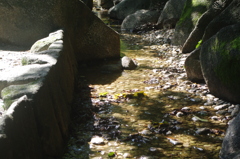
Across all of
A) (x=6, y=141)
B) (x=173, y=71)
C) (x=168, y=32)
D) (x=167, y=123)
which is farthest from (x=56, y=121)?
(x=168, y=32)

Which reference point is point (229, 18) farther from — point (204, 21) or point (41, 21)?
point (41, 21)

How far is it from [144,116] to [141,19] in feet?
30.5

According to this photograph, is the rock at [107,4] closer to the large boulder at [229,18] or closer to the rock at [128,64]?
the rock at [128,64]

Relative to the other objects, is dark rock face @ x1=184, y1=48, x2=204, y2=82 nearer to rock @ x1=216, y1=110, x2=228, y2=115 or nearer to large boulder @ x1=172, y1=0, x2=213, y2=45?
rock @ x1=216, y1=110, x2=228, y2=115

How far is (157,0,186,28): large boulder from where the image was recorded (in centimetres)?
1104

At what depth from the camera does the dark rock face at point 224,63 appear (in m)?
4.38

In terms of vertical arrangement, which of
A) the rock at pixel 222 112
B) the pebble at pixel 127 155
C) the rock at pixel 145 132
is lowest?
the pebble at pixel 127 155

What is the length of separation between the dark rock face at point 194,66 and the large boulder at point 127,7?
1027 centimetres

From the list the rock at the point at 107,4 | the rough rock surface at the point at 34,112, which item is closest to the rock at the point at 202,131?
the rough rock surface at the point at 34,112

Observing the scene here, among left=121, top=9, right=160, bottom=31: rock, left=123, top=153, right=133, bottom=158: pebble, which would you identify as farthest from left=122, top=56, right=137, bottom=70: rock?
left=121, top=9, right=160, bottom=31: rock

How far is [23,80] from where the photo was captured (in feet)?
10.4

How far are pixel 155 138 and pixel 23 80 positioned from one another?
163 centimetres

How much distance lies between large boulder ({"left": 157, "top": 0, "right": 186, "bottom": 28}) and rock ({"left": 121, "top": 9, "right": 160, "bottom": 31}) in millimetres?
1264

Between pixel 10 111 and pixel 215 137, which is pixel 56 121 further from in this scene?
pixel 215 137
